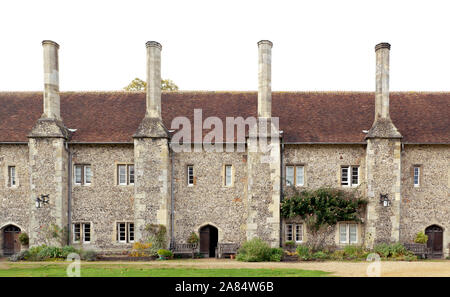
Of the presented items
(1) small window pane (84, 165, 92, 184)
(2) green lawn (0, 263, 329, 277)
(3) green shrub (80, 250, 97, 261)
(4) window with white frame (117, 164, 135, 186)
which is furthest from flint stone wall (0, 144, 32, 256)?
(2) green lawn (0, 263, 329, 277)

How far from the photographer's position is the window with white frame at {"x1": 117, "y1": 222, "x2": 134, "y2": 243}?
19984 mm

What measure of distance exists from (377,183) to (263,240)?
6.96 m

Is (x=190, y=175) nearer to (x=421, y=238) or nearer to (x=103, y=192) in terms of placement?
(x=103, y=192)

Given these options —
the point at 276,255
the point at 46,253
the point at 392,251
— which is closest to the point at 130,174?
the point at 46,253

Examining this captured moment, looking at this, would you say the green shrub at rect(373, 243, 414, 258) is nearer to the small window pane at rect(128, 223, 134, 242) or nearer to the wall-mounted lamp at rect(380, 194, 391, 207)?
the wall-mounted lamp at rect(380, 194, 391, 207)

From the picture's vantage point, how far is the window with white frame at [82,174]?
66.3 feet

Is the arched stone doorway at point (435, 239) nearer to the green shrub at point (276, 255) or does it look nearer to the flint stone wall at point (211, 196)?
the green shrub at point (276, 255)

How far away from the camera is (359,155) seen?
64.5 feet

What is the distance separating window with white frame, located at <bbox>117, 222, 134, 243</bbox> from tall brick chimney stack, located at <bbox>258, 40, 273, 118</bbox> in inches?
393

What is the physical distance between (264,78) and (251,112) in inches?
103

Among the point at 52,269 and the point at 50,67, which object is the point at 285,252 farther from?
the point at 50,67

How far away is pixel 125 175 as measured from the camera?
20109 millimetres

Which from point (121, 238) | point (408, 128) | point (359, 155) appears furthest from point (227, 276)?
point (408, 128)

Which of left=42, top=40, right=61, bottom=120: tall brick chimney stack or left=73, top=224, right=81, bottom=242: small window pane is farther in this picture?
left=73, top=224, right=81, bottom=242: small window pane
